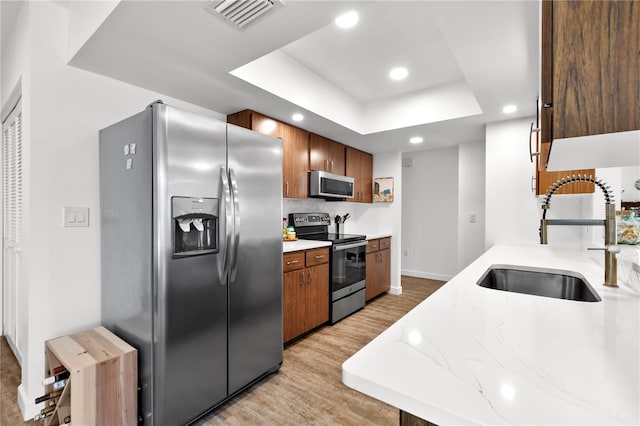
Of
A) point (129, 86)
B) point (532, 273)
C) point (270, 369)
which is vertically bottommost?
point (270, 369)

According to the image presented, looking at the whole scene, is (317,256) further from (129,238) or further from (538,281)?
(538,281)

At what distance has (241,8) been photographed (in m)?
1.43

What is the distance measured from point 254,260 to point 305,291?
924 millimetres

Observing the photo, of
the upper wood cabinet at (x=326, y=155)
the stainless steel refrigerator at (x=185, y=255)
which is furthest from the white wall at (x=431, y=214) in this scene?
the stainless steel refrigerator at (x=185, y=255)

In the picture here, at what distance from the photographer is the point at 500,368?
641 millimetres

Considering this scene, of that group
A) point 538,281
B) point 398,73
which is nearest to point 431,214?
point 398,73

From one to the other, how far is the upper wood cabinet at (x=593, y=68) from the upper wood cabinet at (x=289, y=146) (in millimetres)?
2435

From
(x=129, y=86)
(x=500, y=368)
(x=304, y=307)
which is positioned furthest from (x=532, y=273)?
(x=129, y=86)

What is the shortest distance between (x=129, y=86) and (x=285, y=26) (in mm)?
1377

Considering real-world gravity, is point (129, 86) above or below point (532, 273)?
above

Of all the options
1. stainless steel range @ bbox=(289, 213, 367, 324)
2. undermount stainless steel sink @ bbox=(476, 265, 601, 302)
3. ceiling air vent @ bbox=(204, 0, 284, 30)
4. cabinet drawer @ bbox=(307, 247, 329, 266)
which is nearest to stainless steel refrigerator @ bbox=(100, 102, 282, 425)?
Result: ceiling air vent @ bbox=(204, 0, 284, 30)

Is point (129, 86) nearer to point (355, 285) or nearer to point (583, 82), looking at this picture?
point (583, 82)

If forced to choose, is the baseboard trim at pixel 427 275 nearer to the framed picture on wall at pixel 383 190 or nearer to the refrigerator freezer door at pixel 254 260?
the framed picture on wall at pixel 383 190

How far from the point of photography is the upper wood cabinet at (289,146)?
283cm
